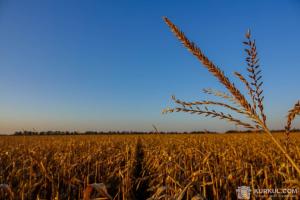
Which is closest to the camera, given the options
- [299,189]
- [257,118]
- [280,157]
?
[257,118]

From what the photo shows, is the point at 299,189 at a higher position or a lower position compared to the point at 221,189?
higher

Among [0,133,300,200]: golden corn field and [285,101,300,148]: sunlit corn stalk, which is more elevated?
[285,101,300,148]: sunlit corn stalk

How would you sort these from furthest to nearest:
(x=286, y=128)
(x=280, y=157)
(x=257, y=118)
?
1. (x=280, y=157)
2. (x=286, y=128)
3. (x=257, y=118)

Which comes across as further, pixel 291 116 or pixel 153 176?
pixel 153 176

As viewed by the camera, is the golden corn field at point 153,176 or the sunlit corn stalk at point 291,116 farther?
the golden corn field at point 153,176

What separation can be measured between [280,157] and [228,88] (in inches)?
213

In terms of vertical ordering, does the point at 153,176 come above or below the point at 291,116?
below

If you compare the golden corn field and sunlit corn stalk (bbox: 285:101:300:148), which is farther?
the golden corn field

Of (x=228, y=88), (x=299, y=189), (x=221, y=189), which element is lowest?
(x=221, y=189)

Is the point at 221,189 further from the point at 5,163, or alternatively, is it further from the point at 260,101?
the point at 5,163

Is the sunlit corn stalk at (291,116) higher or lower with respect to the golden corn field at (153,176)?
higher

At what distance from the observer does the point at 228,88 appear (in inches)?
28.5

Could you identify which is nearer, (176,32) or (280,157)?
(176,32)

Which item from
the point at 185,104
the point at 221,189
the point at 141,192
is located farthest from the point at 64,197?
the point at 185,104
